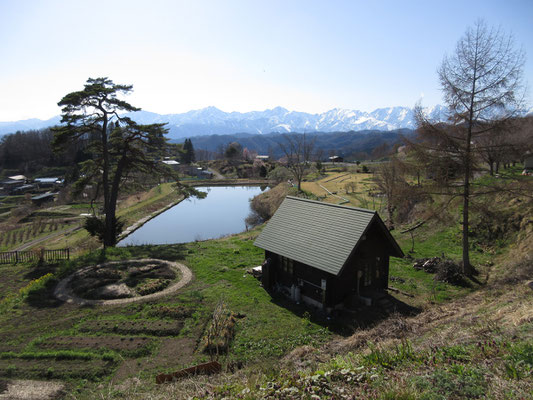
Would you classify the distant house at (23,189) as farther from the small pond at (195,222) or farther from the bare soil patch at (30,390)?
the bare soil patch at (30,390)

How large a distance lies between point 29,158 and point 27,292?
119 meters

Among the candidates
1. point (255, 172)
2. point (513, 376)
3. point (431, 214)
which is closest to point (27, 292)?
point (513, 376)

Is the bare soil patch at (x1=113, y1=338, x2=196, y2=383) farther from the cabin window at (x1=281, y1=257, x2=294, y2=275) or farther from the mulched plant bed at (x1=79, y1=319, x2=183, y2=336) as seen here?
the cabin window at (x1=281, y1=257, x2=294, y2=275)

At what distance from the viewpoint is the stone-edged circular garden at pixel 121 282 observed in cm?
1655

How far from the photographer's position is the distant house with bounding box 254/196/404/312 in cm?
1458

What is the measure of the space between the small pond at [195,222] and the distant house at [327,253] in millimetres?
18094

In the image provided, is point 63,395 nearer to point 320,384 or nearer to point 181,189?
point 320,384

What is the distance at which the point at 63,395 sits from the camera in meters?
9.30

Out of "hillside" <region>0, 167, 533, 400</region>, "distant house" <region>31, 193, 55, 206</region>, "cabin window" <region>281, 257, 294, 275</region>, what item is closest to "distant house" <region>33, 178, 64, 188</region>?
"distant house" <region>31, 193, 55, 206</region>

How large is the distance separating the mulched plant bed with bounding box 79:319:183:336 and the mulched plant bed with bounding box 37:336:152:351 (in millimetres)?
491

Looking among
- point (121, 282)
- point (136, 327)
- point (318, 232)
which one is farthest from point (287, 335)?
point (121, 282)

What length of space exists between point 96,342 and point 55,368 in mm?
1710

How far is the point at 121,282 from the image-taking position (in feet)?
60.2

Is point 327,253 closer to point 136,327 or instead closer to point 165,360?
point 165,360
